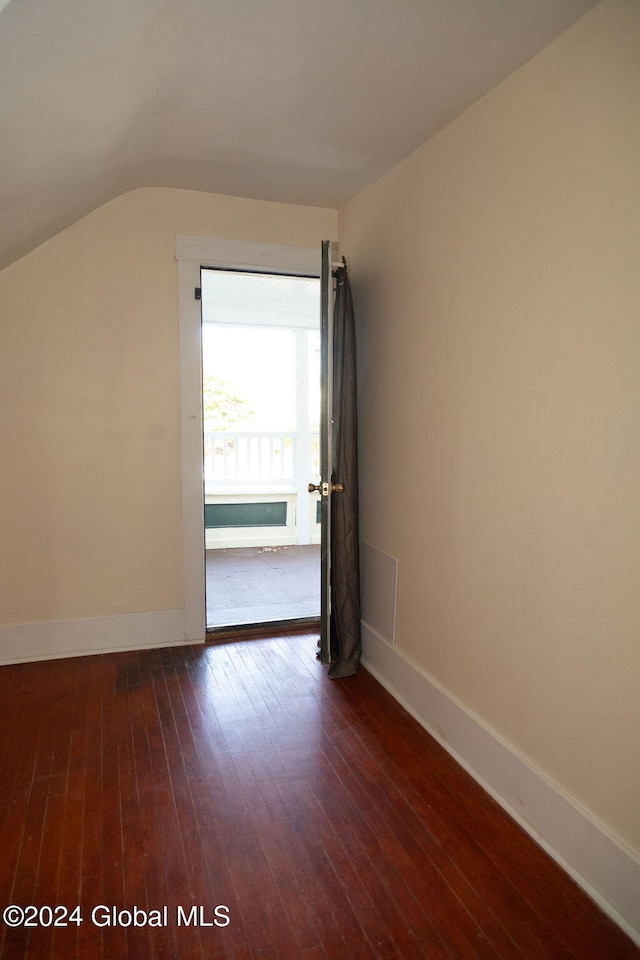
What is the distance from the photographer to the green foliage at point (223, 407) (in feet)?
26.1

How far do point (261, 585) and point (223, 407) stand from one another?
417 centimetres

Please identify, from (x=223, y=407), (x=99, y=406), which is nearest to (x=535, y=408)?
(x=99, y=406)

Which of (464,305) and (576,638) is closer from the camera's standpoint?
(576,638)

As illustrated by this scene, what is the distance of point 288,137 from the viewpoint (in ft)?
8.02

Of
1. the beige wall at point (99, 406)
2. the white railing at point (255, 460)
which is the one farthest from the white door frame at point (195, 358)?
the white railing at point (255, 460)

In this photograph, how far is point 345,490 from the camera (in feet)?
9.78

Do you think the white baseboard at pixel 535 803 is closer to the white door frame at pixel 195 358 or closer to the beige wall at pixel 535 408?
the beige wall at pixel 535 408

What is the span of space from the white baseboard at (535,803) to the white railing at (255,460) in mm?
3928

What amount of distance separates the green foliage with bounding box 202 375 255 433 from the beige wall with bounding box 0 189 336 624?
460 centimetres

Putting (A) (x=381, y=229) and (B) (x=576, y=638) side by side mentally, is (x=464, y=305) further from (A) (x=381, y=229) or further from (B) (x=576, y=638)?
(B) (x=576, y=638)

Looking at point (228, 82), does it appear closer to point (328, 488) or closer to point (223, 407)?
point (328, 488)

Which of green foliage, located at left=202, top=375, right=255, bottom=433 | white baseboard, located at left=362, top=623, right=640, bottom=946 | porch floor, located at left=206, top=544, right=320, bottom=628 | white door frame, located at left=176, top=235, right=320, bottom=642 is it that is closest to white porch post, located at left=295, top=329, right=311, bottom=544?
porch floor, located at left=206, top=544, right=320, bottom=628

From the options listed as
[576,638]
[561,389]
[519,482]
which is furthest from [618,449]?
[576,638]

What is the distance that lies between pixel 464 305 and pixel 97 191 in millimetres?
1834
